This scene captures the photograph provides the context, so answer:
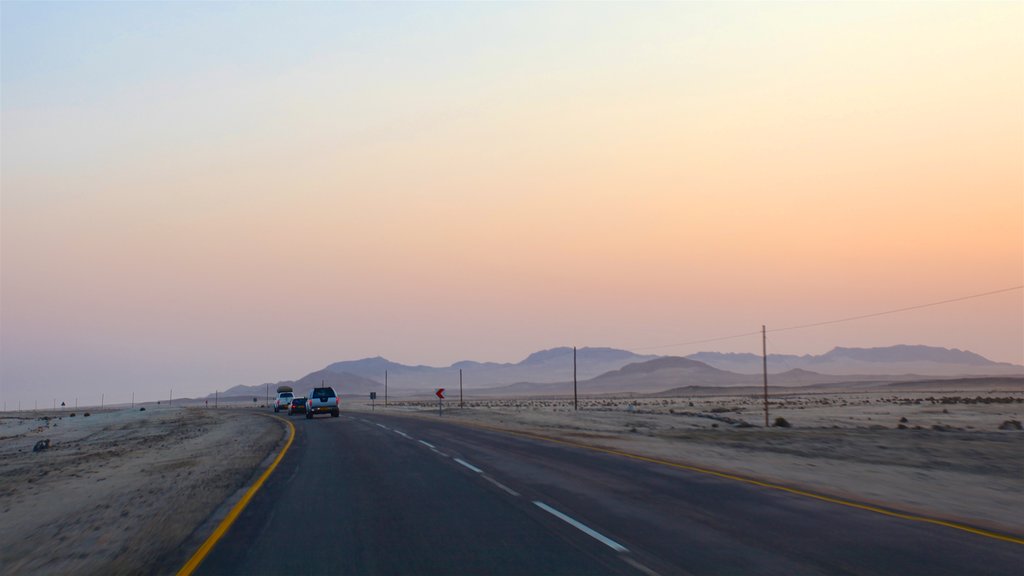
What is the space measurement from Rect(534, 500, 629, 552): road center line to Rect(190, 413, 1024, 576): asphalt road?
26 millimetres

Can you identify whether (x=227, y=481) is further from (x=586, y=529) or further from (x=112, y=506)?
(x=586, y=529)

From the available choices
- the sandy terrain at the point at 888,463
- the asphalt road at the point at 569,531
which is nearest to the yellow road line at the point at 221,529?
the asphalt road at the point at 569,531

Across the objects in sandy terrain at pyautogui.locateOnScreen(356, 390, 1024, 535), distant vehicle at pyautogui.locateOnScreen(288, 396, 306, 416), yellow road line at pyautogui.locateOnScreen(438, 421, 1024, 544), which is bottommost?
sandy terrain at pyautogui.locateOnScreen(356, 390, 1024, 535)

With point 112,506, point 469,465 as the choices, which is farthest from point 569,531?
point 469,465

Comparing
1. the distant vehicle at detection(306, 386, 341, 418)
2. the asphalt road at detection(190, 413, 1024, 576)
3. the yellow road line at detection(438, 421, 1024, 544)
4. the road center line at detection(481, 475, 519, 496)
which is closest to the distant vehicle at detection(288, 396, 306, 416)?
the distant vehicle at detection(306, 386, 341, 418)

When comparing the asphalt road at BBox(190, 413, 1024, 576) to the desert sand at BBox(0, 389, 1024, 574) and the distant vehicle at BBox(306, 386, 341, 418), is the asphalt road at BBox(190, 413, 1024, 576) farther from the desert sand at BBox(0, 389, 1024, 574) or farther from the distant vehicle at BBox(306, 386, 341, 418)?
the distant vehicle at BBox(306, 386, 341, 418)

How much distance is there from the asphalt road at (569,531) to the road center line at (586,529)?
26mm

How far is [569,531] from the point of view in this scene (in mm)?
11016

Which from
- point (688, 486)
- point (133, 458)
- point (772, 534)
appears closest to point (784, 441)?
point (688, 486)

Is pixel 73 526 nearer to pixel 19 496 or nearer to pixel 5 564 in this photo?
pixel 5 564

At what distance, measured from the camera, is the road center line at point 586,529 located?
9952 millimetres

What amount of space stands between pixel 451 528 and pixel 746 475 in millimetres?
9412

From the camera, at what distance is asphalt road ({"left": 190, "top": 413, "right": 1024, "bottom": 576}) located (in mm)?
9078

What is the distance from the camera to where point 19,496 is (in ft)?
59.9
